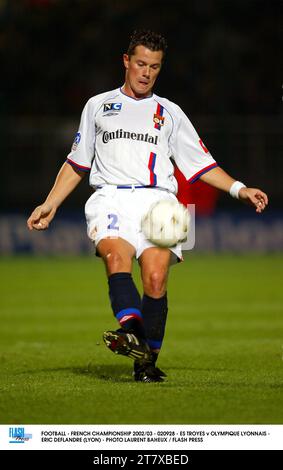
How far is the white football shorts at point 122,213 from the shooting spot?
6.40 m

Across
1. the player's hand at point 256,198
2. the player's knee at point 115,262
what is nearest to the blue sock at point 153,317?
the player's knee at point 115,262

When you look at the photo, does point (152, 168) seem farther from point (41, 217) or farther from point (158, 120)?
point (41, 217)

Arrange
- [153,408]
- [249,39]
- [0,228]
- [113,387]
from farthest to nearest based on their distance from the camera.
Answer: [249,39]
[0,228]
[113,387]
[153,408]

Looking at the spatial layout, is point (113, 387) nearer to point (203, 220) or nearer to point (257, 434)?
point (257, 434)

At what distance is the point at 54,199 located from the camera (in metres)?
6.54

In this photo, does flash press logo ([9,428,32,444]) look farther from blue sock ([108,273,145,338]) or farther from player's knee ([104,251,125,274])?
player's knee ([104,251,125,274])

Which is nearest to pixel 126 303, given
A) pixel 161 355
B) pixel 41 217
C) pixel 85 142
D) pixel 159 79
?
pixel 41 217

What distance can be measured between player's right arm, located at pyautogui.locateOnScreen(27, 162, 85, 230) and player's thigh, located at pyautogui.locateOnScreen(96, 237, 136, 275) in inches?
15.7

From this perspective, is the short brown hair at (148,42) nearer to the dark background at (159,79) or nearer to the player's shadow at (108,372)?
the player's shadow at (108,372)

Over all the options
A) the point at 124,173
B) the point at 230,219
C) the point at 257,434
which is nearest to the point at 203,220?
the point at 230,219

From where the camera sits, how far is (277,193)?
21.5m

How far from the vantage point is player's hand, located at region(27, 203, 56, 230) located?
639 centimetres
